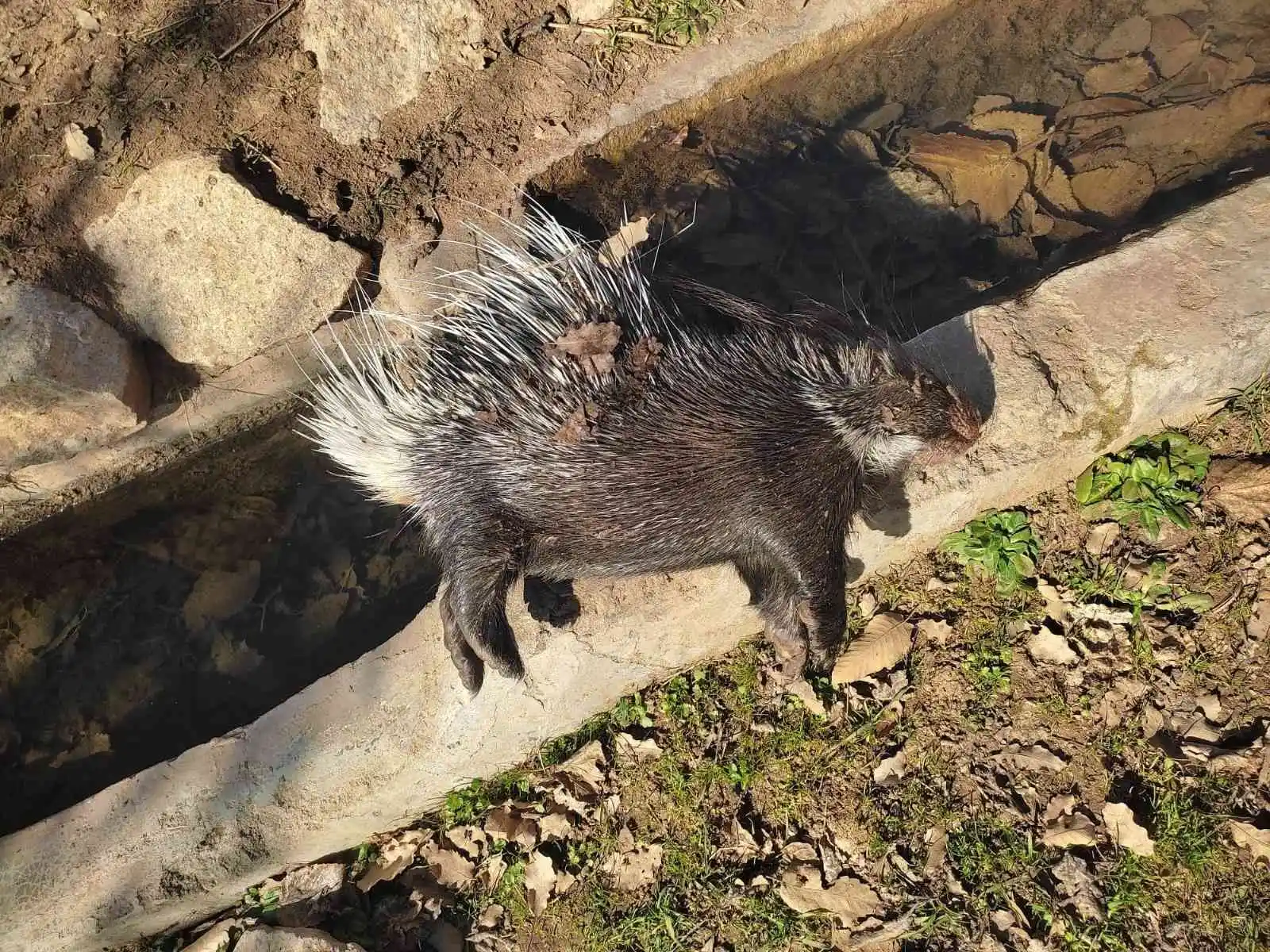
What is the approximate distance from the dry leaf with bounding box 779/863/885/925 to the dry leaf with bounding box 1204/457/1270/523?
201 centimetres

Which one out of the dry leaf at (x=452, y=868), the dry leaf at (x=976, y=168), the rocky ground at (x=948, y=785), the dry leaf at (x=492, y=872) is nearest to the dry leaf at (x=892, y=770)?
the rocky ground at (x=948, y=785)

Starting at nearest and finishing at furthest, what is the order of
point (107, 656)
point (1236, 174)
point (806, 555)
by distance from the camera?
point (806, 555) < point (1236, 174) < point (107, 656)

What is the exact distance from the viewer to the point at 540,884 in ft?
11.2

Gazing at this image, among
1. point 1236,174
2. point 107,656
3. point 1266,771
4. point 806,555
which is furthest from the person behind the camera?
point 107,656

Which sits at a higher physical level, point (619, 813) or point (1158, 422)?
point (1158, 422)

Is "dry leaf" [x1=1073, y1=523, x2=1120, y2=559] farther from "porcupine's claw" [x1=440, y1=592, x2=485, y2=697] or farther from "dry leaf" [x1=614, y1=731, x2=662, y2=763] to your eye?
"porcupine's claw" [x1=440, y1=592, x2=485, y2=697]

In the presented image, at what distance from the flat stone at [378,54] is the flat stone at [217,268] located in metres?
0.61

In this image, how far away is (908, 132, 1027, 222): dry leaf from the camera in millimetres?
4094

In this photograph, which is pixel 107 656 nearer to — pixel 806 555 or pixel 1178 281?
pixel 806 555

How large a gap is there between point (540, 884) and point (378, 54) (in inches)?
152

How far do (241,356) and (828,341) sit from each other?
Result: 265 cm

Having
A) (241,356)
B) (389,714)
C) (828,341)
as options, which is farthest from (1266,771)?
(241,356)

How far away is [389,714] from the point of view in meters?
3.25

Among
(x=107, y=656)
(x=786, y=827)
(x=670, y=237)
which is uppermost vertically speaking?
(x=670, y=237)
